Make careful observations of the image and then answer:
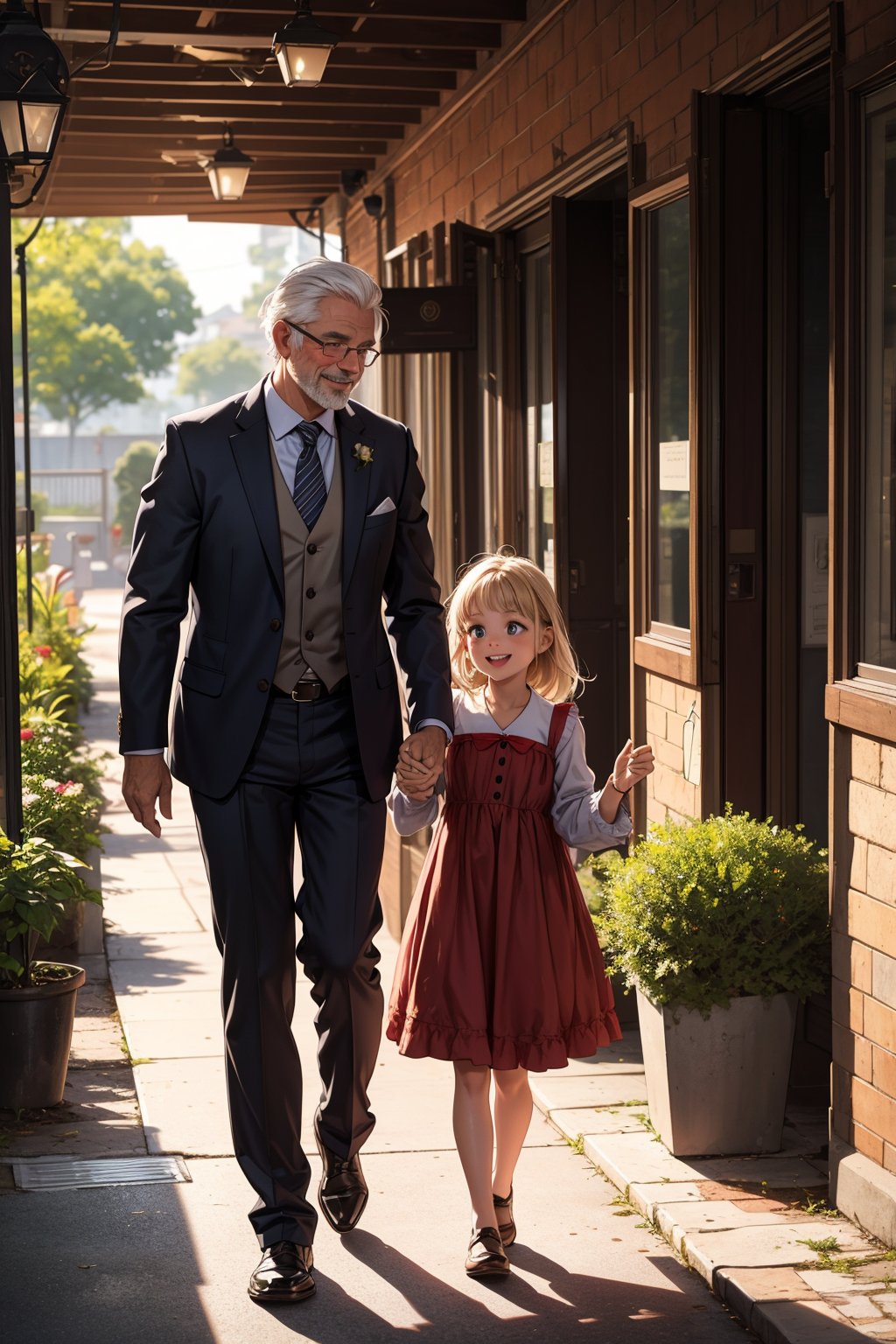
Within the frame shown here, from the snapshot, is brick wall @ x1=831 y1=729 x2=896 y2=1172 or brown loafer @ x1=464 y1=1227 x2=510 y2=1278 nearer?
brown loafer @ x1=464 y1=1227 x2=510 y2=1278

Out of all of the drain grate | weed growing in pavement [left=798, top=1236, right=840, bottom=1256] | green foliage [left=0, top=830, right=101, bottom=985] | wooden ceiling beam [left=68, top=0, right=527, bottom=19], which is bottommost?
the drain grate

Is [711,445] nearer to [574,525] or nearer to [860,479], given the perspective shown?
[860,479]

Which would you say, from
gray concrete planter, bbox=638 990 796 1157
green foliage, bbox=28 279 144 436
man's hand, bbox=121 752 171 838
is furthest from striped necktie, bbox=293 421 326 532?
green foliage, bbox=28 279 144 436

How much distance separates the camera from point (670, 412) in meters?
5.70

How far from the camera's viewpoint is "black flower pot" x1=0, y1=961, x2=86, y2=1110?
519 centimetres

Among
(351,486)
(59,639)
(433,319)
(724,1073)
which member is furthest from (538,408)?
(59,639)

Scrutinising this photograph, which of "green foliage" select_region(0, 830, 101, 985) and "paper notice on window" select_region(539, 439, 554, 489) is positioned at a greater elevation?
"paper notice on window" select_region(539, 439, 554, 489)

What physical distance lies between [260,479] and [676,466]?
207cm

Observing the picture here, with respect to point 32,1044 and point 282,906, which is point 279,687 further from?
point 32,1044

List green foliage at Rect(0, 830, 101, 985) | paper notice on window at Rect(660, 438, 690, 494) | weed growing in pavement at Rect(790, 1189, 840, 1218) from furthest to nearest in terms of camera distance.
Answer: paper notice on window at Rect(660, 438, 690, 494)
green foliage at Rect(0, 830, 101, 985)
weed growing in pavement at Rect(790, 1189, 840, 1218)

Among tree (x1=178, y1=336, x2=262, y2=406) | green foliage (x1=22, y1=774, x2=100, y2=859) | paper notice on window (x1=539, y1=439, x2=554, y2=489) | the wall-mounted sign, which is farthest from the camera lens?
tree (x1=178, y1=336, x2=262, y2=406)

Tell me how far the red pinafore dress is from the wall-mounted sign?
162 inches

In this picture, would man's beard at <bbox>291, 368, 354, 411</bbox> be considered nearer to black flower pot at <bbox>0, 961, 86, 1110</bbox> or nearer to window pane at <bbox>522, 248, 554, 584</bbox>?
black flower pot at <bbox>0, 961, 86, 1110</bbox>

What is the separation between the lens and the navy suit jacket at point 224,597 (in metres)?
3.80
